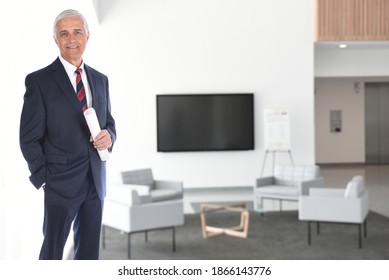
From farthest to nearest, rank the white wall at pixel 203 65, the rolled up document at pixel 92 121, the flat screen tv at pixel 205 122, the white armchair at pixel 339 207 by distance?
the flat screen tv at pixel 205 122
the white wall at pixel 203 65
the white armchair at pixel 339 207
the rolled up document at pixel 92 121

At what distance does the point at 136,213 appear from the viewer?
568cm

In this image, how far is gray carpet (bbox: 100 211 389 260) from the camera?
5703 millimetres

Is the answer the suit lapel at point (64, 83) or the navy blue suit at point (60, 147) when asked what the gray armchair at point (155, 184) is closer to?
the navy blue suit at point (60, 147)

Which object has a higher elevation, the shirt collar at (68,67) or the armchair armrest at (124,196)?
the shirt collar at (68,67)

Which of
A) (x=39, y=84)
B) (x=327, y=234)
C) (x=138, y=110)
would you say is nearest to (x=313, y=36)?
(x=138, y=110)

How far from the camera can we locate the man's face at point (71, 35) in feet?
6.63

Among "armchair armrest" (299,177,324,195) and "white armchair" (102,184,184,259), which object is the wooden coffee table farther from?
"armchair armrest" (299,177,324,195)

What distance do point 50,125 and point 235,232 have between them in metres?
4.73

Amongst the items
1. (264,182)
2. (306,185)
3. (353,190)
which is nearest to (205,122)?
(264,182)

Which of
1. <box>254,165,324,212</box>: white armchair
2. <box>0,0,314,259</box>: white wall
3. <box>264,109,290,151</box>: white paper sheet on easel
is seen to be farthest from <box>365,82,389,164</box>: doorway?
<box>254,165,324,212</box>: white armchair

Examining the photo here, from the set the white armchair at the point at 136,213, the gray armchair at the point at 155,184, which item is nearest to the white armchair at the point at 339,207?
the white armchair at the point at 136,213

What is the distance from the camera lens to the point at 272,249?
6.00 meters
